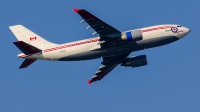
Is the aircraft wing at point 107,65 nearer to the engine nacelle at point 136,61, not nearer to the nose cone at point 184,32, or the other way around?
the engine nacelle at point 136,61

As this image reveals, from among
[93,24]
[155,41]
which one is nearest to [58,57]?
[93,24]

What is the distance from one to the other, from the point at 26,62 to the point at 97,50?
13103 millimetres

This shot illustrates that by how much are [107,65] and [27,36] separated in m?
17.0

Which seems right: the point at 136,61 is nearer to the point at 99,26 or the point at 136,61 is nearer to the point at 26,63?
the point at 99,26

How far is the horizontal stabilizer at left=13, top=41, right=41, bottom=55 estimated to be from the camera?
97287 millimetres

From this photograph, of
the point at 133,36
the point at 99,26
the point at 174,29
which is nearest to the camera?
the point at 99,26

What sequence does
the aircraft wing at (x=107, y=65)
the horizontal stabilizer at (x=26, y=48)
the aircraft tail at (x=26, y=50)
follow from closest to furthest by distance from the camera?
the horizontal stabilizer at (x=26, y=48), the aircraft tail at (x=26, y=50), the aircraft wing at (x=107, y=65)

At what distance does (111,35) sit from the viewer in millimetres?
99062

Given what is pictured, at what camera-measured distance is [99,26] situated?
97625mm

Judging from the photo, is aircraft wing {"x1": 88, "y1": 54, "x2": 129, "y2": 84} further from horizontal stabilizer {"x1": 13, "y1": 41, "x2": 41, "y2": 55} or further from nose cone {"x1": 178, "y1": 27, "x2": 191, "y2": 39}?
horizontal stabilizer {"x1": 13, "y1": 41, "x2": 41, "y2": 55}

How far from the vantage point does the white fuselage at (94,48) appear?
328 ft

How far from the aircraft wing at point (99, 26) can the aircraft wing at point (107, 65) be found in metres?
8.99

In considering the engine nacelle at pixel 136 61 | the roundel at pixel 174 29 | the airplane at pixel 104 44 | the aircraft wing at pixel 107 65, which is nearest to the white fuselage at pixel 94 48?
the airplane at pixel 104 44

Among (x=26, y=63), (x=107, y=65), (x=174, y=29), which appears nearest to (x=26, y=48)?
(x=26, y=63)
